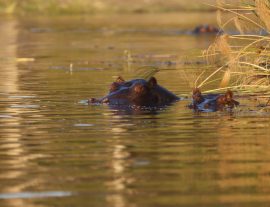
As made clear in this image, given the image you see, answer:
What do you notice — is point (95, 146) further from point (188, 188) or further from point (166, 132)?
point (188, 188)

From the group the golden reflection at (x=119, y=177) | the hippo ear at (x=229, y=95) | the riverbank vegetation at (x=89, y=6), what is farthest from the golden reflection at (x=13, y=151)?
the riverbank vegetation at (x=89, y=6)

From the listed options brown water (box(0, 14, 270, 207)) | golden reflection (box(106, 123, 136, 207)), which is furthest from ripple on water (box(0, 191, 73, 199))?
golden reflection (box(106, 123, 136, 207))

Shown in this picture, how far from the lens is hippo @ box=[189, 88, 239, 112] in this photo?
11.4 metres

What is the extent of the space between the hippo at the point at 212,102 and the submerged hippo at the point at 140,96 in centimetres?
60

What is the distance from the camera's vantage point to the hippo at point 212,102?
11398 mm

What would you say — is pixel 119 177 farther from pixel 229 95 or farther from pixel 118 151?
pixel 229 95

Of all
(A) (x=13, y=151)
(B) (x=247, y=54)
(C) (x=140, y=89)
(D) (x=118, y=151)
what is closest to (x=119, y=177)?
(D) (x=118, y=151)

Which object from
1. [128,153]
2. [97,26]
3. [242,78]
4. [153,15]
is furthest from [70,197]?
[153,15]

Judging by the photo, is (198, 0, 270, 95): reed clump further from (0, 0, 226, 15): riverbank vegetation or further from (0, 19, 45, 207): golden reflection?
(0, 0, 226, 15): riverbank vegetation

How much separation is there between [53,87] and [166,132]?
590 centimetres

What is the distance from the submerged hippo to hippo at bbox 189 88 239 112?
1.97ft

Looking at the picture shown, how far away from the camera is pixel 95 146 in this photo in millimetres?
8492

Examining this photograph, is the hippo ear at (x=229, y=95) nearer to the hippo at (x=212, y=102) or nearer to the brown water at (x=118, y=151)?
the hippo at (x=212, y=102)

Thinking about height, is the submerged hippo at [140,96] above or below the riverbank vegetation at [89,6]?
below
